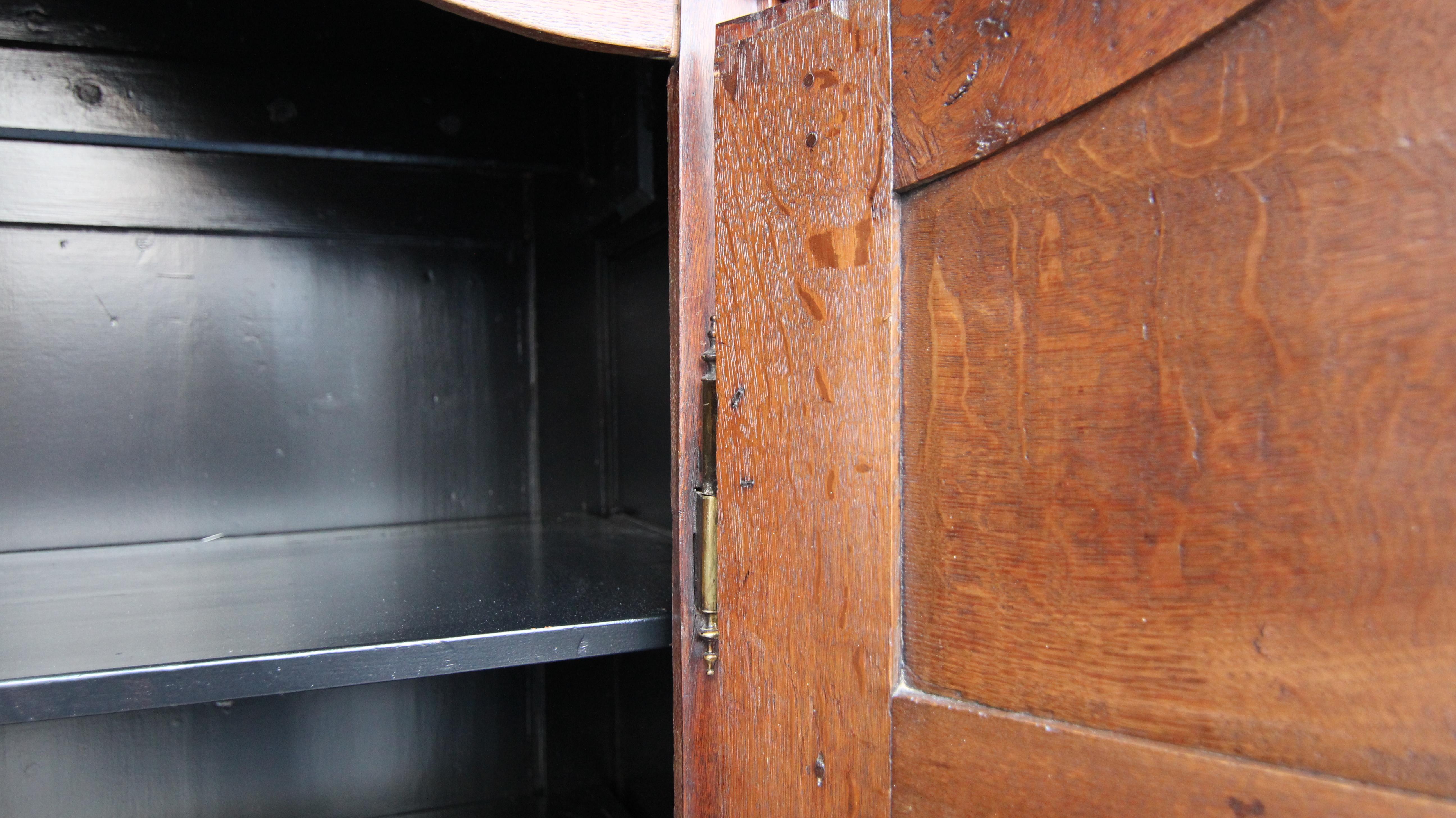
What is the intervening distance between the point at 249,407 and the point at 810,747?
3.05ft

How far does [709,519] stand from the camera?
0.59 m

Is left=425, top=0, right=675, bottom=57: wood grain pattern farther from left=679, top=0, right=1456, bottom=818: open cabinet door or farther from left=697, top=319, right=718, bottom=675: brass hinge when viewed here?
left=697, top=319, right=718, bottom=675: brass hinge

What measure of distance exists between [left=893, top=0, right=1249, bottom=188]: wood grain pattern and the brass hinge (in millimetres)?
189

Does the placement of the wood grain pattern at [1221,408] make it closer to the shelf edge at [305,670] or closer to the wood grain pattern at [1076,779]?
the wood grain pattern at [1076,779]

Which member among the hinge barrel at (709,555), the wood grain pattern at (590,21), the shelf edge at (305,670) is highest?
the wood grain pattern at (590,21)

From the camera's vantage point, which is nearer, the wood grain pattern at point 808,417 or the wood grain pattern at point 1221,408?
the wood grain pattern at point 1221,408

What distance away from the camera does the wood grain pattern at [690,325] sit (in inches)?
23.0

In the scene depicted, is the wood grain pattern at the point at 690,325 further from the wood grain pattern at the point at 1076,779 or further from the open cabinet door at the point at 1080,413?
the wood grain pattern at the point at 1076,779

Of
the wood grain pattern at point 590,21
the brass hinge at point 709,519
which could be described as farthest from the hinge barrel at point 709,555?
the wood grain pattern at point 590,21

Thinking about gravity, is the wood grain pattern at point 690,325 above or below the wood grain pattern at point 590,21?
below

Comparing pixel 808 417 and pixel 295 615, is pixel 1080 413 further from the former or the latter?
pixel 295 615

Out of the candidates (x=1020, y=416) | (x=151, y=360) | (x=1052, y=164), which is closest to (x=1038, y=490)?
(x=1020, y=416)

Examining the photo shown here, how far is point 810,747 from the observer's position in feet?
1.69

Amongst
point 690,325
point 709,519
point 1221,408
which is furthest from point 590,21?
point 1221,408
